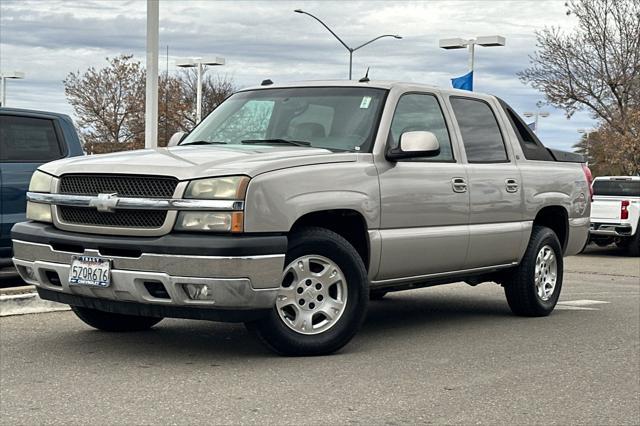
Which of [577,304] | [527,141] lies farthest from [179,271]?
[577,304]

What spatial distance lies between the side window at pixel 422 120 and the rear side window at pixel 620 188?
1362cm

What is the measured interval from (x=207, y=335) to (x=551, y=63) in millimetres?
31733

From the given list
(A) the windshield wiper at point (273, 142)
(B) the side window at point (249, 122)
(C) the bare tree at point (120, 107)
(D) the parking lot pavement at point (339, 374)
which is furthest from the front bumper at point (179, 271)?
(C) the bare tree at point (120, 107)

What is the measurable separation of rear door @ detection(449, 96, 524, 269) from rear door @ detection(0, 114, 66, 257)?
444cm

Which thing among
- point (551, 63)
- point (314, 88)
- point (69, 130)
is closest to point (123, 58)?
point (551, 63)

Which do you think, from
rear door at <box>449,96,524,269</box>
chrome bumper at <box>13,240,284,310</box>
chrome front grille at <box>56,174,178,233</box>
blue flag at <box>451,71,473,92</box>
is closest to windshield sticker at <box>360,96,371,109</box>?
rear door at <box>449,96,524,269</box>

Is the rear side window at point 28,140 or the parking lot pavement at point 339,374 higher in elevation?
the rear side window at point 28,140

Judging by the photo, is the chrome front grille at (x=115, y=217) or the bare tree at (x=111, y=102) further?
the bare tree at (x=111, y=102)

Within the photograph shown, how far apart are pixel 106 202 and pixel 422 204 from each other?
232 cm

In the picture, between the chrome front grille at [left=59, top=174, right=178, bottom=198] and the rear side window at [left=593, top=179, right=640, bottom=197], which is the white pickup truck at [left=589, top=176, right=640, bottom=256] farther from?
the chrome front grille at [left=59, top=174, right=178, bottom=198]

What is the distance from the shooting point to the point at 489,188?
8.26 m

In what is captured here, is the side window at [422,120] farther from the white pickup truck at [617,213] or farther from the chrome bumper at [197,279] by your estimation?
the white pickup truck at [617,213]

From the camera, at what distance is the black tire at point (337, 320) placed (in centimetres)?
649

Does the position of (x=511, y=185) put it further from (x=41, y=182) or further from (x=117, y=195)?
(x=41, y=182)
